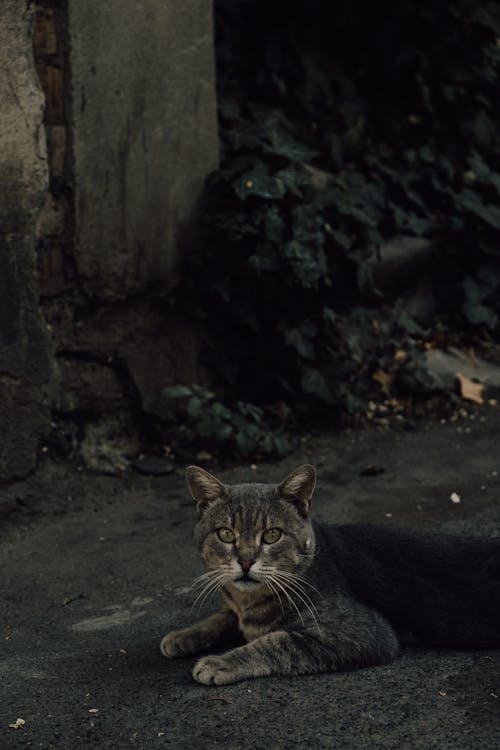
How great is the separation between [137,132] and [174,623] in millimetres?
2627

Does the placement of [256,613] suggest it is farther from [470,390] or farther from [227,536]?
[470,390]

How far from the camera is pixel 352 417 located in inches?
263

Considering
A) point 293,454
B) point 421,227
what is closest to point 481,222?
point 421,227

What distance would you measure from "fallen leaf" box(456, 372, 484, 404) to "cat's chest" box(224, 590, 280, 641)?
3.27 m

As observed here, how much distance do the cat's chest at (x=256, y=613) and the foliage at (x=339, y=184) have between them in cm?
246

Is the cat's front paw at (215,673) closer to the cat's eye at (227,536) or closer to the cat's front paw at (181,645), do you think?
the cat's front paw at (181,645)

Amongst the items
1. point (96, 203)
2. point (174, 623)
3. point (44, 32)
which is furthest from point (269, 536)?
point (44, 32)

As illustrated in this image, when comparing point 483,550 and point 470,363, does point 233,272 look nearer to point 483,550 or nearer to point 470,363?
point 470,363

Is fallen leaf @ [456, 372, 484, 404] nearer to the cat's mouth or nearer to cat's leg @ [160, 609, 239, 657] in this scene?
cat's leg @ [160, 609, 239, 657]

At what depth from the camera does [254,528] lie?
152 inches

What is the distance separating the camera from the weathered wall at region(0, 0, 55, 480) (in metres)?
5.09

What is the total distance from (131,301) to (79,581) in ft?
5.65

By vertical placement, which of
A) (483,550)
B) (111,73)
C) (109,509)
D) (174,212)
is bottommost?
(109,509)

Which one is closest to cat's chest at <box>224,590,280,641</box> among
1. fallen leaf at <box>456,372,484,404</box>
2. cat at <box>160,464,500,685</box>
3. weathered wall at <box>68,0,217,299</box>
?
cat at <box>160,464,500,685</box>
